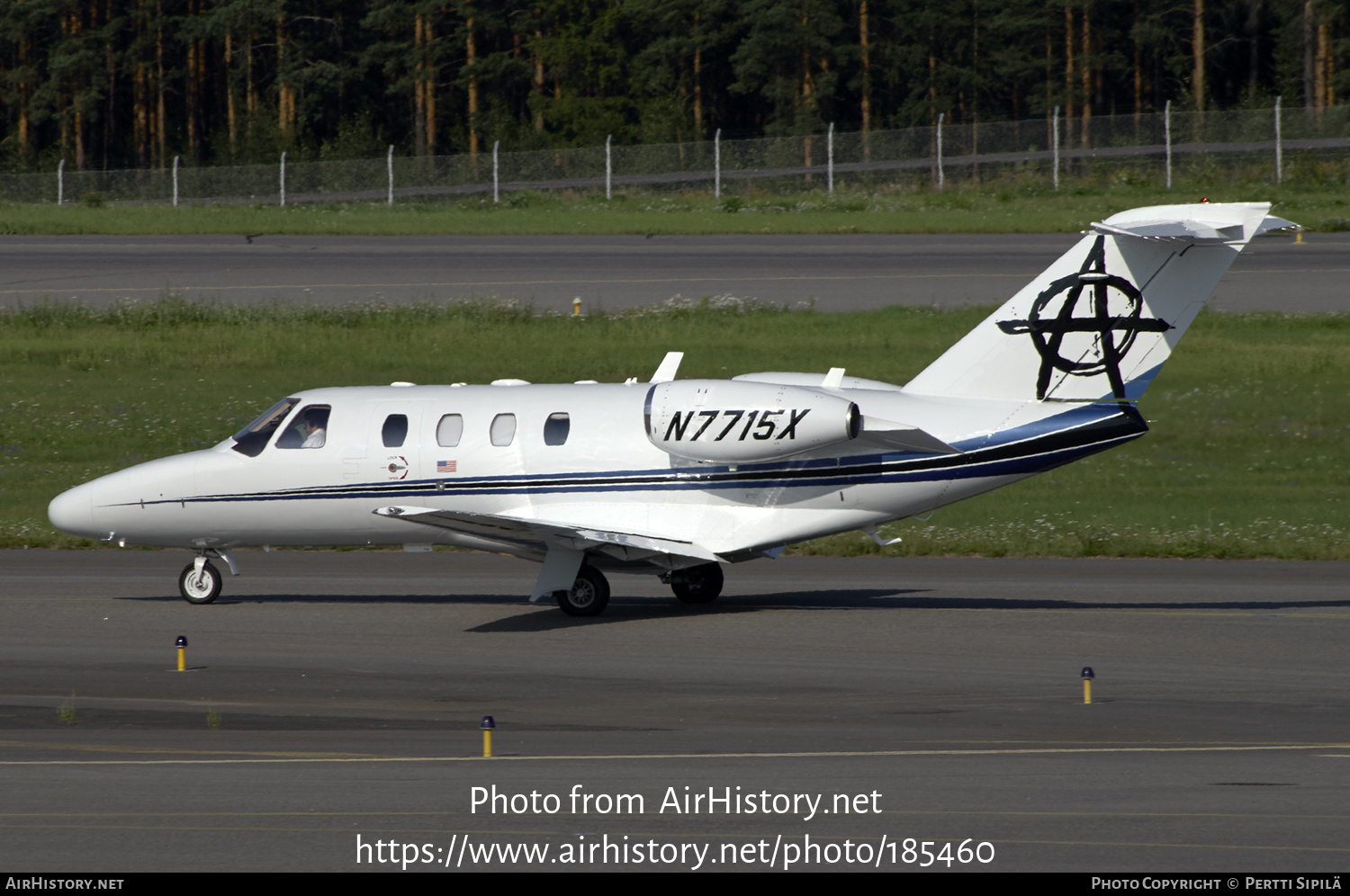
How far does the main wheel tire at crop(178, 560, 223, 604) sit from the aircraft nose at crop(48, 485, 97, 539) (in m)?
1.15

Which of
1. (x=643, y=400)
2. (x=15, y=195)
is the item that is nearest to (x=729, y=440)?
(x=643, y=400)

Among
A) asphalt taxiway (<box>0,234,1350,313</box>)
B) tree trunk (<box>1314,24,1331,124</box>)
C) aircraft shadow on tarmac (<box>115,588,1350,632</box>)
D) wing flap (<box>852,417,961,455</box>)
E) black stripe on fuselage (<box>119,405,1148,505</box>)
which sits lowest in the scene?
aircraft shadow on tarmac (<box>115,588,1350,632</box>)

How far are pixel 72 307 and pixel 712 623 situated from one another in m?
27.9

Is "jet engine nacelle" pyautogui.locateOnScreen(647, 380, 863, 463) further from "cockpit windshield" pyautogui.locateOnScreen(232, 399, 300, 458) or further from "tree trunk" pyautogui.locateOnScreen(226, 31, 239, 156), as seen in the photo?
"tree trunk" pyautogui.locateOnScreen(226, 31, 239, 156)

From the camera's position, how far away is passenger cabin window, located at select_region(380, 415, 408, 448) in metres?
18.5

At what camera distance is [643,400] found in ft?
59.7

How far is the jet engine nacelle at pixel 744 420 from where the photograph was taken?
17000 mm

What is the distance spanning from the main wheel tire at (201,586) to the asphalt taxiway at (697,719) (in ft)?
0.62

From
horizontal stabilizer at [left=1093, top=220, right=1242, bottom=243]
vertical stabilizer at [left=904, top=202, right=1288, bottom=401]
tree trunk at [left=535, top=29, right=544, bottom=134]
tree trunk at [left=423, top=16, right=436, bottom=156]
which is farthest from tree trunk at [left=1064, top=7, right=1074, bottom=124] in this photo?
horizontal stabilizer at [left=1093, top=220, right=1242, bottom=243]

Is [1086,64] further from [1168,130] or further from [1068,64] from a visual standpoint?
[1168,130]

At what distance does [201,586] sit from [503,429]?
4.40 meters

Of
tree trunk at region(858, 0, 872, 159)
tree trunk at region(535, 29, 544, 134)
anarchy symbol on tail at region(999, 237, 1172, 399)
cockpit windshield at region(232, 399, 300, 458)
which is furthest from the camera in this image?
tree trunk at region(535, 29, 544, 134)

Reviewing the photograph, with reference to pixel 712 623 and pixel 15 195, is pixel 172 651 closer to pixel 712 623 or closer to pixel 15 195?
pixel 712 623

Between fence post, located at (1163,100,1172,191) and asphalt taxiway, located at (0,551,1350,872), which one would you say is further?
fence post, located at (1163,100,1172,191)
